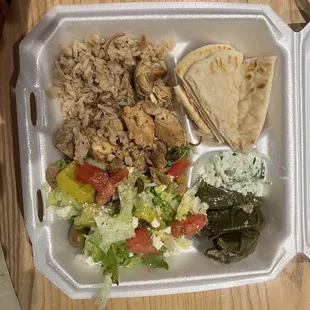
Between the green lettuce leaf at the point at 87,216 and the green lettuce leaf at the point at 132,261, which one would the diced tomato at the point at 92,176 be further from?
the green lettuce leaf at the point at 132,261

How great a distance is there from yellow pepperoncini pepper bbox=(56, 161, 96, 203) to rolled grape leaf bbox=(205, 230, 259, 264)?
0.74 metres

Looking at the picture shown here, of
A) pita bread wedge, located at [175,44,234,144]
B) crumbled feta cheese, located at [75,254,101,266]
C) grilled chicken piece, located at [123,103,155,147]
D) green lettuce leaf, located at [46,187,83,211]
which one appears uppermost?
pita bread wedge, located at [175,44,234,144]

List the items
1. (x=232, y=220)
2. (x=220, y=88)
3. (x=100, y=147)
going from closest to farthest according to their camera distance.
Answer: (x=100, y=147)
(x=220, y=88)
(x=232, y=220)

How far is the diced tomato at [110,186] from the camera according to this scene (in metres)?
2.67

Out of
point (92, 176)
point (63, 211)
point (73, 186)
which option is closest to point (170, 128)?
point (92, 176)

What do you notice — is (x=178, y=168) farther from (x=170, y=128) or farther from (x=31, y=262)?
(x=31, y=262)

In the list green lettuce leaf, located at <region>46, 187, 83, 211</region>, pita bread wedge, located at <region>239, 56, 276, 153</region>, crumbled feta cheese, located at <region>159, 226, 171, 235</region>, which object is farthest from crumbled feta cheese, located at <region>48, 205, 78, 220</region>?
pita bread wedge, located at <region>239, 56, 276, 153</region>

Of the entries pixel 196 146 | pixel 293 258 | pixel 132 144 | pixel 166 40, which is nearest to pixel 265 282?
pixel 293 258

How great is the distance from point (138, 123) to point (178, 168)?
349 mm

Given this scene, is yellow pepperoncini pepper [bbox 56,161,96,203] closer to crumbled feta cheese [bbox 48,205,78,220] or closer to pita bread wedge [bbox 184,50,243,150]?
crumbled feta cheese [bbox 48,205,78,220]

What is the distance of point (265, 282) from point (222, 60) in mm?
1304

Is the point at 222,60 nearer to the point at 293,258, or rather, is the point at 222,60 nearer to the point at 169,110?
the point at 169,110

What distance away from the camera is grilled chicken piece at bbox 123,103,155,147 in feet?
8.68

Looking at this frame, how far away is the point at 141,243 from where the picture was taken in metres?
2.78
